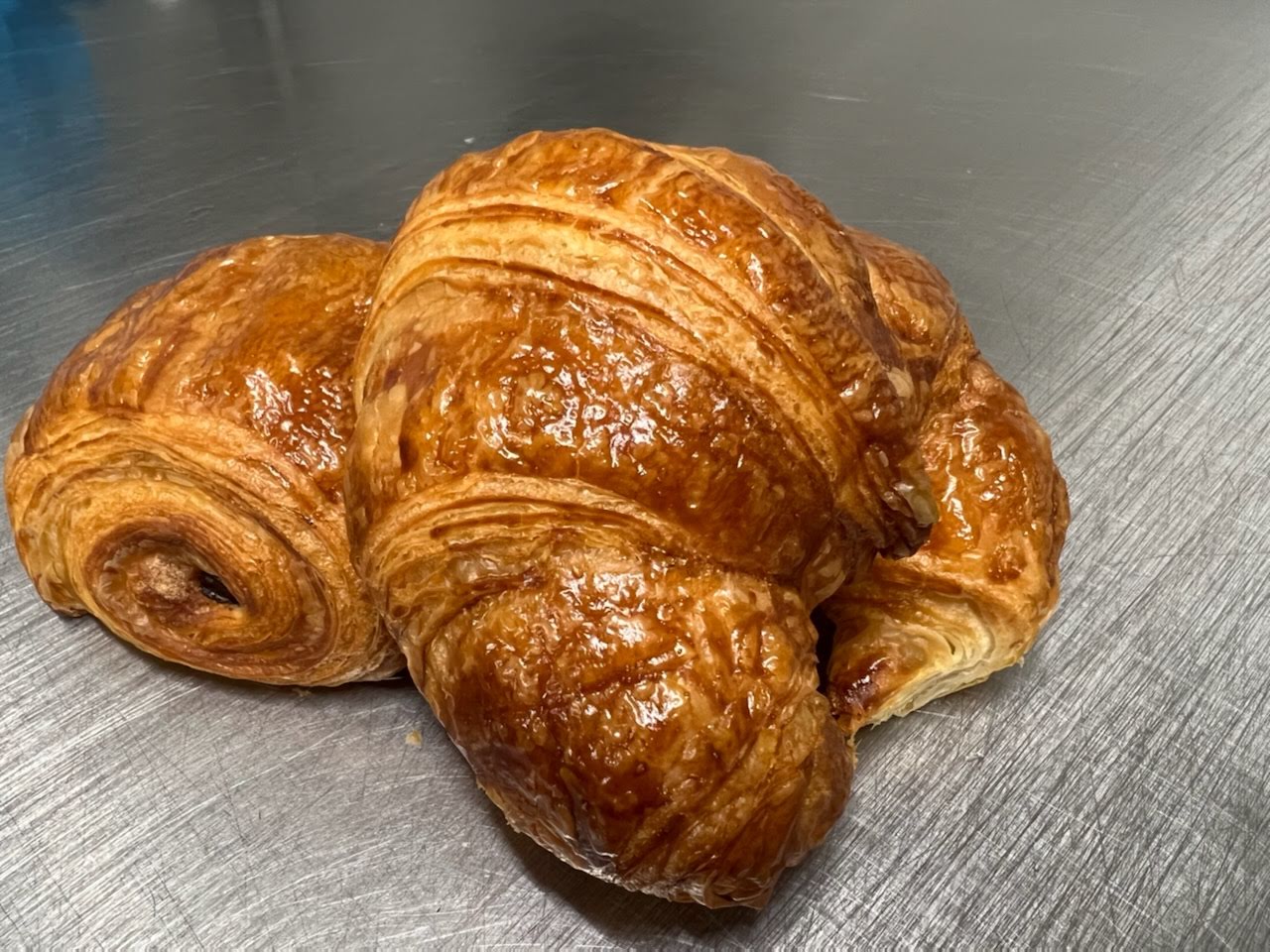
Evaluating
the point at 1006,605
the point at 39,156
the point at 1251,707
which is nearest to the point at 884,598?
the point at 1006,605

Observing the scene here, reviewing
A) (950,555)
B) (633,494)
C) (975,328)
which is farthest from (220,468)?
(975,328)

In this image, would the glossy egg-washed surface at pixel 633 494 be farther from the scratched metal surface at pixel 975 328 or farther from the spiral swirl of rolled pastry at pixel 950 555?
the scratched metal surface at pixel 975 328

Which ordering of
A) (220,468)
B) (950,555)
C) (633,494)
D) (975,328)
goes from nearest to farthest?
(633,494) < (220,468) < (950,555) < (975,328)

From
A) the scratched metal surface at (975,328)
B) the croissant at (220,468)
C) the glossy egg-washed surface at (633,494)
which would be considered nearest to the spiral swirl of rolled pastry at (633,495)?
the glossy egg-washed surface at (633,494)

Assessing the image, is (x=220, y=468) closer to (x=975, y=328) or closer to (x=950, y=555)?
(x=950, y=555)

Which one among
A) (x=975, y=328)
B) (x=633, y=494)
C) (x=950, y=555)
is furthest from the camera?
(x=975, y=328)

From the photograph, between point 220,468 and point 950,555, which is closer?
point 220,468
